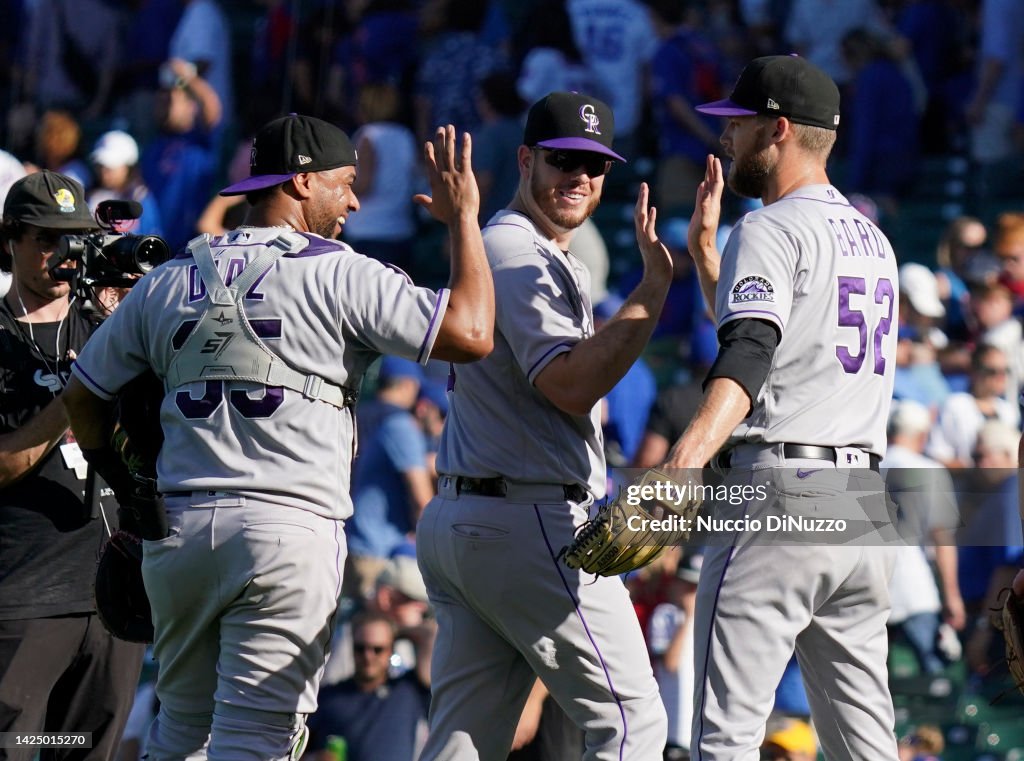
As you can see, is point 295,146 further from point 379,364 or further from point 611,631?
point 379,364

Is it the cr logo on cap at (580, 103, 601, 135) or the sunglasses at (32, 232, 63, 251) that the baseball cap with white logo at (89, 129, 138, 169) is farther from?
the cr logo on cap at (580, 103, 601, 135)

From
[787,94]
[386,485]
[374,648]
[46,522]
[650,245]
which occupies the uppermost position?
[787,94]

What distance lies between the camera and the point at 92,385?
4.09 m

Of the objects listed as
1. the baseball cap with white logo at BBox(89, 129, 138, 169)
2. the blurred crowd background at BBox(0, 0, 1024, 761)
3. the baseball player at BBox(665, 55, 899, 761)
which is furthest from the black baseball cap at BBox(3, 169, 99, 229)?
the baseball cap with white logo at BBox(89, 129, 138, 169)

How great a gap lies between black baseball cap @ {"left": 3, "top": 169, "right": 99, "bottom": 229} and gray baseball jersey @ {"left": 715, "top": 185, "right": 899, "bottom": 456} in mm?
2205

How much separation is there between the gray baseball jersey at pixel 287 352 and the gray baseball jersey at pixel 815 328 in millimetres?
876

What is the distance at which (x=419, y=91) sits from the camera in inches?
420

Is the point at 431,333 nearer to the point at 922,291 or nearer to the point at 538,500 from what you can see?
the point at 538,500

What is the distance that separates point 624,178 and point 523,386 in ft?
22.5

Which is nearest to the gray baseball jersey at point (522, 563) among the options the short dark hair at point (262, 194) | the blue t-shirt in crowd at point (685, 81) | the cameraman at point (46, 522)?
the short dark hair at point (262, 194)

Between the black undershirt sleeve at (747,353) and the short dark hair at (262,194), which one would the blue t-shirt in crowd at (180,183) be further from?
the black undershirt sleeve at (747,353)

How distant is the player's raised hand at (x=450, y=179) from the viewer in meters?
3.91

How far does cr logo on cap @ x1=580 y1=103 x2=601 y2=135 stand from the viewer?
438cm

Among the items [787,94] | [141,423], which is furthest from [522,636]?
[787,94]
